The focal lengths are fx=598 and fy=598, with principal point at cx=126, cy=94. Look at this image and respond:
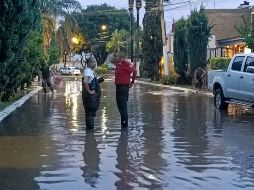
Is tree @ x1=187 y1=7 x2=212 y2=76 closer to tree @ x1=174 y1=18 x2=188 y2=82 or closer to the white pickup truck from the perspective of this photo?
tree @ x1=174 y1=18 x2=188 y2=82

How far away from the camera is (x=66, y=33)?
52938 millimetres

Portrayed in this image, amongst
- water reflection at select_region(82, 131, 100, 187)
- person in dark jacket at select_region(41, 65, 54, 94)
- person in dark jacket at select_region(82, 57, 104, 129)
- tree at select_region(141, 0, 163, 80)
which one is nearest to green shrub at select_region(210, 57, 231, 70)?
person in dark jacket at select_region(41, 65, 54, 94)

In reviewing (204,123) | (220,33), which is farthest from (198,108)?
(220,33)

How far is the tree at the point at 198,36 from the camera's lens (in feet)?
128

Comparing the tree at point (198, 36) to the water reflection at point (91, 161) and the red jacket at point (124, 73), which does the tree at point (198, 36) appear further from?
the water reflection at point (91, 161)

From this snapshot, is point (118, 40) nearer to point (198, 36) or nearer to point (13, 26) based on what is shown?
point (198, 36)

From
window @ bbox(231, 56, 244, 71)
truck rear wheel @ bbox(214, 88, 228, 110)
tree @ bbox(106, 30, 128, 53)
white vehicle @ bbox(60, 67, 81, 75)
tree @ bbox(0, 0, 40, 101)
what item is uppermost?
tree @ bbox(106, 30, 128, 53)

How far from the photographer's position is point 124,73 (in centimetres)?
1441

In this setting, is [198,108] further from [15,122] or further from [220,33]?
[220,33]

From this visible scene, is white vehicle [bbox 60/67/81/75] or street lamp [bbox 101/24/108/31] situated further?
street lamp [bbox 101/24/108/31]

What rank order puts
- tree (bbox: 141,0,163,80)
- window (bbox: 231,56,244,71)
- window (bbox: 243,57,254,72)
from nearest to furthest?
window (bbox: 243,57,254,72)
window (bbox: 231,56,244,71)
tree (bbox: 141,0,163,80)

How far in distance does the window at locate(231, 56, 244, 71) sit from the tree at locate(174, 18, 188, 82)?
72.8 ft

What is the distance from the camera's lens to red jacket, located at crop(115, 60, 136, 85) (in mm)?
14320

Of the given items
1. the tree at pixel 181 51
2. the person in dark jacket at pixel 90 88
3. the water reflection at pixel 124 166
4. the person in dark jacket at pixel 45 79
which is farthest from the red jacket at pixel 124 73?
the tree at pixel 181 51
